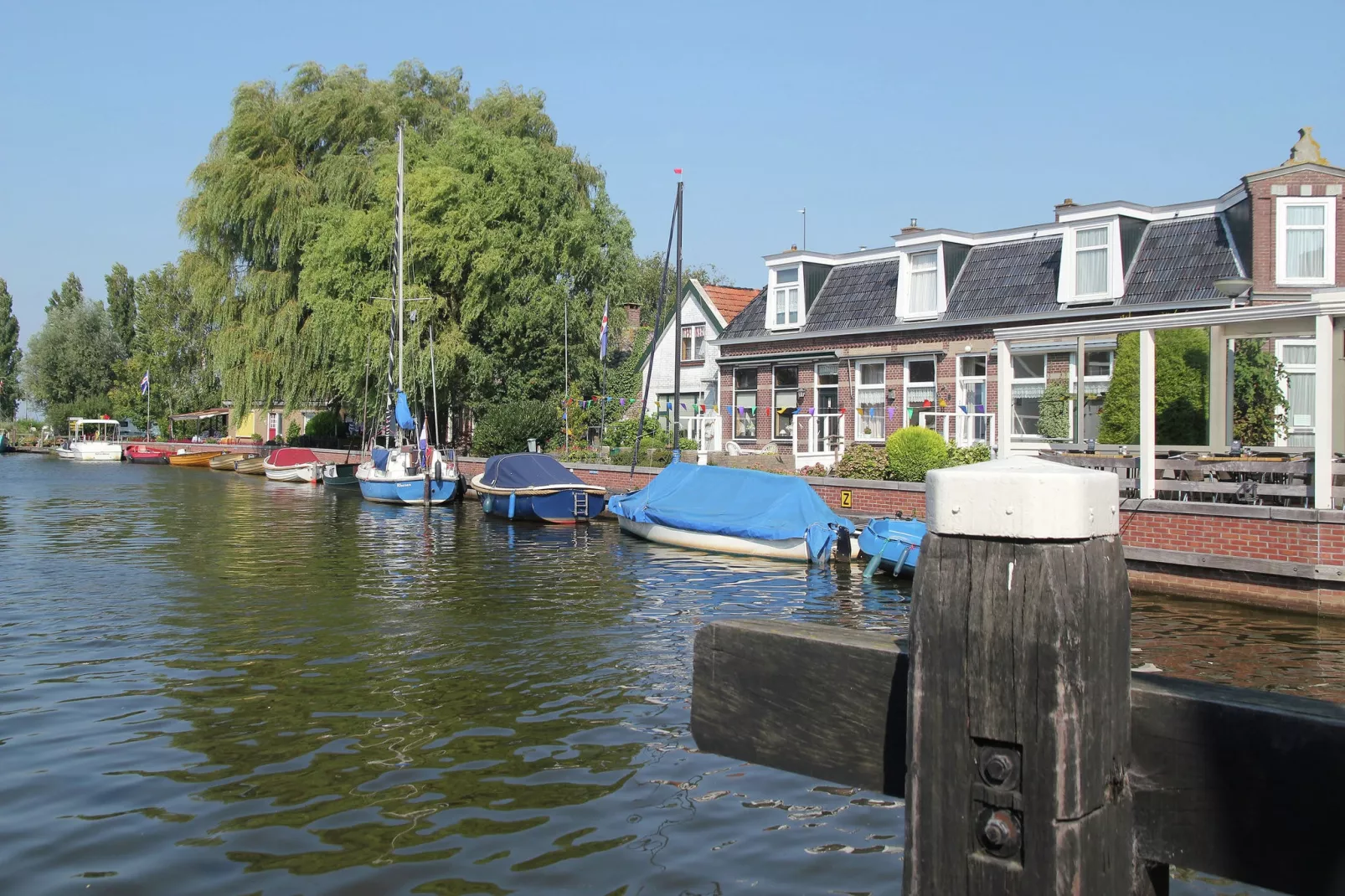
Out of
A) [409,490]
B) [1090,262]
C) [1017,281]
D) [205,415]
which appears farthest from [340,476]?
[205,415]

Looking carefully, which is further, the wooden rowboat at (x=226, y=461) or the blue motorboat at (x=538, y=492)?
the wooden rowboat at (x=226, y=461)

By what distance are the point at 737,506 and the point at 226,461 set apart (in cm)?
4359

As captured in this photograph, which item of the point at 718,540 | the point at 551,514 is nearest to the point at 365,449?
the point at 551,514

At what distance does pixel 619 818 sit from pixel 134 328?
93.0 metres

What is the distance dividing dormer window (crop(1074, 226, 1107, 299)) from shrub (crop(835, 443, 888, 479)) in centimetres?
748

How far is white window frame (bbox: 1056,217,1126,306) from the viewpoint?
28.2m

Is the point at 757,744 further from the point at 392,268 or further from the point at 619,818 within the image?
the point at 392,268

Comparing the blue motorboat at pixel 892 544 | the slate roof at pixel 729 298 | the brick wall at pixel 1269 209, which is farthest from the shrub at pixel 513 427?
the brick wall at pixel 1269 209

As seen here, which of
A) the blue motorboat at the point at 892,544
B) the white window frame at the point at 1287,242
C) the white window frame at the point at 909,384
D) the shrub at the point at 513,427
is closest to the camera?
the blue motorboat at the point at 892,544

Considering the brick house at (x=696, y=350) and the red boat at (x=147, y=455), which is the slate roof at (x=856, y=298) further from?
the red boat at (x=147, y=455)

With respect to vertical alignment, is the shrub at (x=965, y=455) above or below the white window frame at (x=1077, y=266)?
below

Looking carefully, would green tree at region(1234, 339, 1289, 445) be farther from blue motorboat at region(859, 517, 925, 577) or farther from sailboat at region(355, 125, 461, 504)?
sailboat at region(355, 125, 461, 504)

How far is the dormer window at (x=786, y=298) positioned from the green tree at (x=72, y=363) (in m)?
67.8

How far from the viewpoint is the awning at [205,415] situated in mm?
77250
